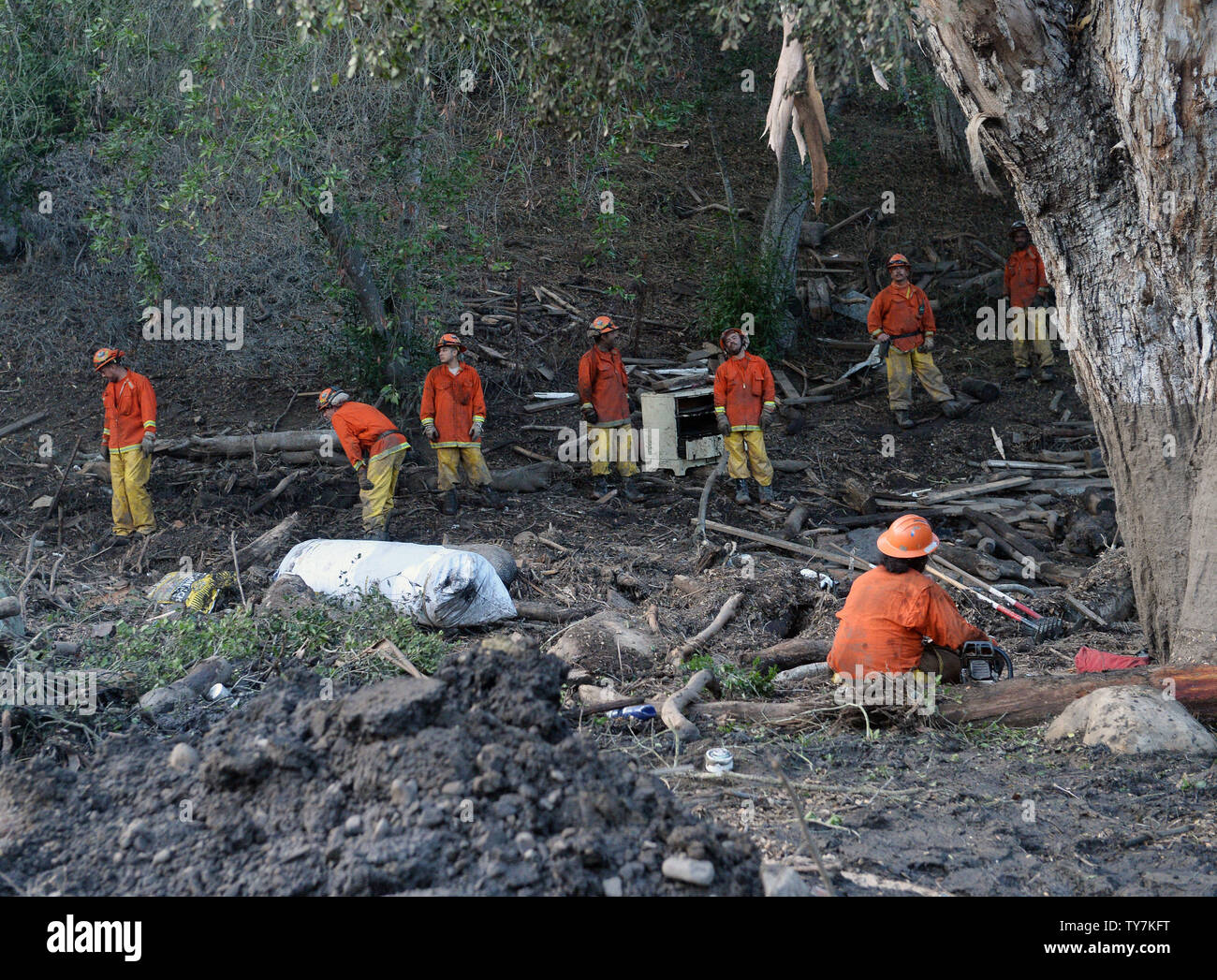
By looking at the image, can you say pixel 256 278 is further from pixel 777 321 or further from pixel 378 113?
pixel 777 321

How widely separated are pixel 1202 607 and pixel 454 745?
4.24 meters

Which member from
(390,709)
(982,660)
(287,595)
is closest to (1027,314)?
(982,660)

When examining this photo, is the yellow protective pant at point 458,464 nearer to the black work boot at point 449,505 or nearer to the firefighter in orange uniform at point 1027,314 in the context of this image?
the black work boot at point 449,505

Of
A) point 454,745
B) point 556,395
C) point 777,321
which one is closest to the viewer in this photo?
point 454,745

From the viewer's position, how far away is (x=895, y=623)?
5527 mm

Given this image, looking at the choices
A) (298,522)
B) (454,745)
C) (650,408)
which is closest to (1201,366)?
(454,745)

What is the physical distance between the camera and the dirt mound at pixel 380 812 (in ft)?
10.7

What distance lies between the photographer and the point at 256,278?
52.2 ft

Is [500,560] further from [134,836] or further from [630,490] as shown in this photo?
[134,836]

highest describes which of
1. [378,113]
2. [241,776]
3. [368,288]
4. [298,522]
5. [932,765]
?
[378,113]

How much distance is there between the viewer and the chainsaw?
223 inches

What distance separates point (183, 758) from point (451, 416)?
7001 millimetres

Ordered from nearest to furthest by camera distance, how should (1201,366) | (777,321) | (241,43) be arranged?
1. (1201,366)
2. (241,43)
3. (777,321)

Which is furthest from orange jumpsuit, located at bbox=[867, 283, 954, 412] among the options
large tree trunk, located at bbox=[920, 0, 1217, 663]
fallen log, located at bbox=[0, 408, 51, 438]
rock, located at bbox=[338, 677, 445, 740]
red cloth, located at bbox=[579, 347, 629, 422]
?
fallen log, located at bbox=[0, 408, 51, 438]
